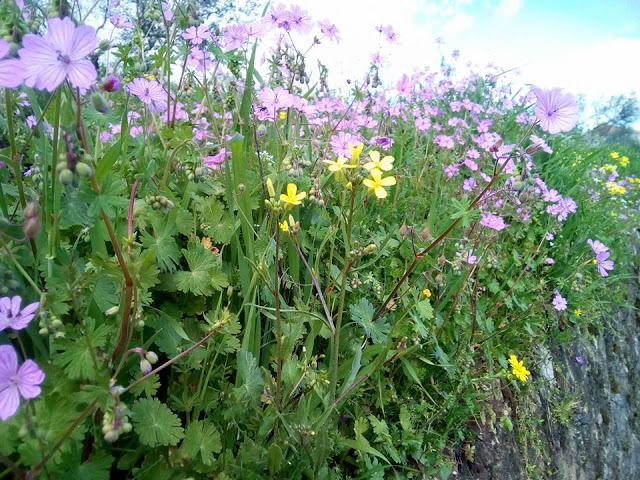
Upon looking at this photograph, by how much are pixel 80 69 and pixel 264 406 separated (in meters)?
1.03

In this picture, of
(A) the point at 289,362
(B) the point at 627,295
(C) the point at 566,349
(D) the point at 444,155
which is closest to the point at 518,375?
(C) the point at 566,349

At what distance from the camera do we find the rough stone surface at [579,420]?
202 cm

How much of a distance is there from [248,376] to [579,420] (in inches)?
102

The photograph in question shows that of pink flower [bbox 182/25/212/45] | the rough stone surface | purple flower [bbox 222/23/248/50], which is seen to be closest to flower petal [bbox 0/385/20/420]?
pink flower [bbox 182/25/212/45]

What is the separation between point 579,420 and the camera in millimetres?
2730

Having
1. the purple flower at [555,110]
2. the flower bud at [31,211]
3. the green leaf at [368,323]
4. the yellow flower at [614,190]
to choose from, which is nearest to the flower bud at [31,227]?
the flower bud at [31,211]

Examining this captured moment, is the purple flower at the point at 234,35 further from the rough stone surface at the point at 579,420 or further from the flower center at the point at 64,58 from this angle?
the rough stone surface at the point at 579,420

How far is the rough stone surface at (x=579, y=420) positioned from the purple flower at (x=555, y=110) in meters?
1.39

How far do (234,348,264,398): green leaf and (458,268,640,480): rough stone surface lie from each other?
1087mm

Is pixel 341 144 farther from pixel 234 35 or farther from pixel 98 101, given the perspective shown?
pixel 98 101

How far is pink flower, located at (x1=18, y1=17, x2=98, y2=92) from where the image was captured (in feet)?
2.19

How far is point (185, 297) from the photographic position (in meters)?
1.28

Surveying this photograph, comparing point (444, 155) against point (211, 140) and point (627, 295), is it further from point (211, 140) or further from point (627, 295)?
point (627, 295)

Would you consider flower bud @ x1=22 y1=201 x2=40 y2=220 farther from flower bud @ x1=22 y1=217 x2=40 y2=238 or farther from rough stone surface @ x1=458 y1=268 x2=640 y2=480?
rough stone surface @ x1=458 y1=268 x2=640 y2=480
